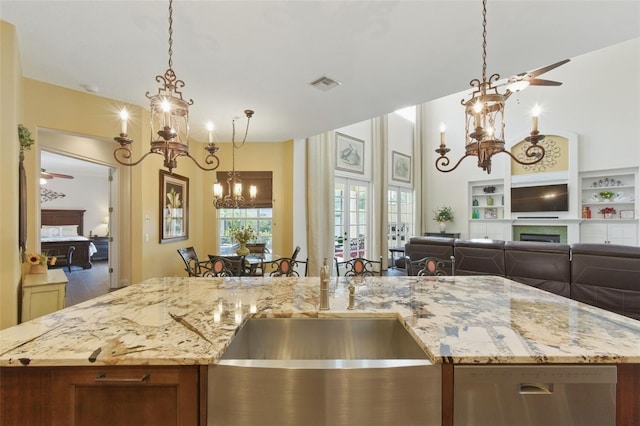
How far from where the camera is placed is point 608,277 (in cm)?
295

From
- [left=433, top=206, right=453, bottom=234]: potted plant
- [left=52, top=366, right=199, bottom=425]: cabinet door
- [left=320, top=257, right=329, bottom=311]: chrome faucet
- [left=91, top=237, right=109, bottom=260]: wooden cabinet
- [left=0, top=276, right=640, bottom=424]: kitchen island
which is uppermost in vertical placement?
[left=433, top=206, right=453, bottom=234]: potted plant

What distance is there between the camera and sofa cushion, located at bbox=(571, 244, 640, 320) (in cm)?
281

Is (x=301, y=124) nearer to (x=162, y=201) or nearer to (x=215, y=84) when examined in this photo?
(x=215, y=84)

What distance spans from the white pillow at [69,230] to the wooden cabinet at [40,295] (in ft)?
23.7

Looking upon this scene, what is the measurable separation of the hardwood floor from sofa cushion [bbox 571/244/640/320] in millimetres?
6404

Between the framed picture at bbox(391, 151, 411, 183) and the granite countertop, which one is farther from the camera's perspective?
the framed picture at bbox(391, 151, 411, 183)

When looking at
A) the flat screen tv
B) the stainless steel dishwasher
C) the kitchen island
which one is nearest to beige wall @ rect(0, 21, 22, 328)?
the kitchen island

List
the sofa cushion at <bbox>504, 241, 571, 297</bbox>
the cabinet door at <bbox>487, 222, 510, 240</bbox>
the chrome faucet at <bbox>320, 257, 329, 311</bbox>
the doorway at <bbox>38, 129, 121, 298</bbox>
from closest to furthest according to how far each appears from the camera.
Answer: the chrome faucet at <bbox>320, 257, 329, 311</bbox> → the sofa cushion at <bbox>504, 241, 571, 297</bbox> → the doorway at <bbox>38, 129, 121, 298</bbox> → the cabinet door at <bbox>487, 222, 510, 240</bbox>

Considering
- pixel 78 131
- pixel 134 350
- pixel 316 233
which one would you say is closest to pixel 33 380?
Result: pixel 134 350

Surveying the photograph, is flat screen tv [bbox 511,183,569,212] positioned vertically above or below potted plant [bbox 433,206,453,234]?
above

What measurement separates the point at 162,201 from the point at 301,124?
7.66 ft

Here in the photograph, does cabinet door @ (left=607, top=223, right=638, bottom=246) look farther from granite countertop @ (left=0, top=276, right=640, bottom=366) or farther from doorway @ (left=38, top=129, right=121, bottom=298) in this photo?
doorway @ (left=38, top=129, right=121, bottom=298)

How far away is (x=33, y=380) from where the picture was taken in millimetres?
940

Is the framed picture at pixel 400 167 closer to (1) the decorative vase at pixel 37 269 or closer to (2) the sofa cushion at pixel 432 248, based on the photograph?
(2) the sofa cushion at pixel 432 248
